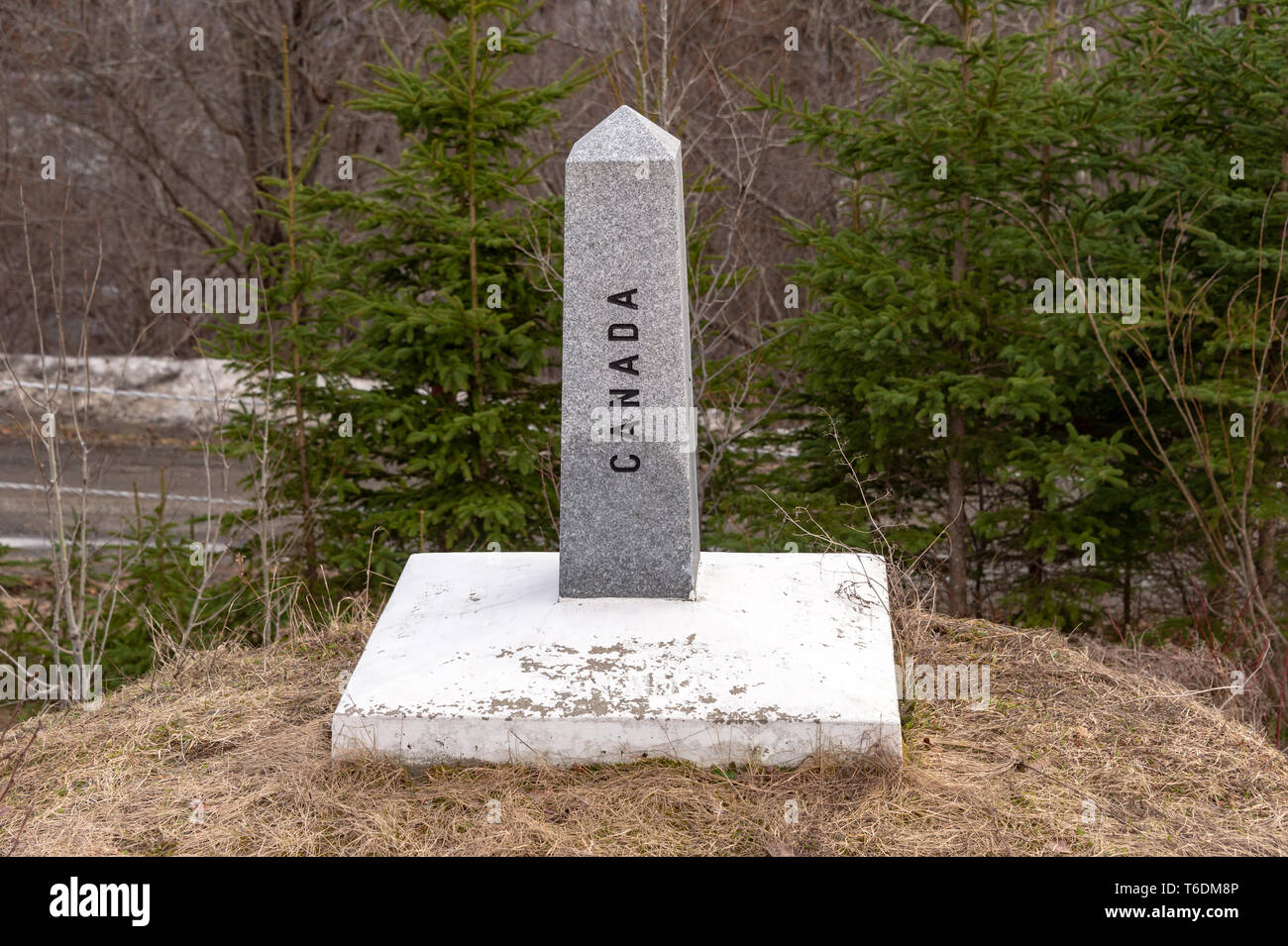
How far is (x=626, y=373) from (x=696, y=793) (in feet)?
5.90

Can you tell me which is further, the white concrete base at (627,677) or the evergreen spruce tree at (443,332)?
the evergreen spruce tree at (443,332)

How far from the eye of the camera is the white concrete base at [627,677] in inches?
189

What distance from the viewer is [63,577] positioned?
255 inches

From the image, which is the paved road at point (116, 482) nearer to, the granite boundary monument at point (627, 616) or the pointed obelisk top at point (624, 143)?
the granite boundary monument at point (627, 616)

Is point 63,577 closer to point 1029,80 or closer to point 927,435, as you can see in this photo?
point 927,435

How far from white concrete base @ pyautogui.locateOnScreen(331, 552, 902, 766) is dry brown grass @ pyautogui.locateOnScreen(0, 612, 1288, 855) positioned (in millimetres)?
100

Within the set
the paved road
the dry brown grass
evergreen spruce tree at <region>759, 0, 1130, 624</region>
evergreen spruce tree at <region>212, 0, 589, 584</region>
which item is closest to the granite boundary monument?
the dry brown grass

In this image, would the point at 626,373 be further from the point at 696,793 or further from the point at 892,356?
the point at 892,356

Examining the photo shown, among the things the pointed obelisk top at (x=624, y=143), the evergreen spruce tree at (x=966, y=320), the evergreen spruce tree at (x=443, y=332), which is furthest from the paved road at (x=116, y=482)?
the pointed obelisk top at (x=624, y=143)

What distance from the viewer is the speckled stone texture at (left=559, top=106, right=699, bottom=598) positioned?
5371 millimetres

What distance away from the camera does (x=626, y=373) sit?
17.9 feet

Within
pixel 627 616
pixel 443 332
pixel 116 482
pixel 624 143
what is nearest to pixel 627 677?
pixel 627 616

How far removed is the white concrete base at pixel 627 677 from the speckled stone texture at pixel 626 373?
0.22 metres

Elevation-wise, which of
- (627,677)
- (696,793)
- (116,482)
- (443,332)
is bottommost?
(696,793)
